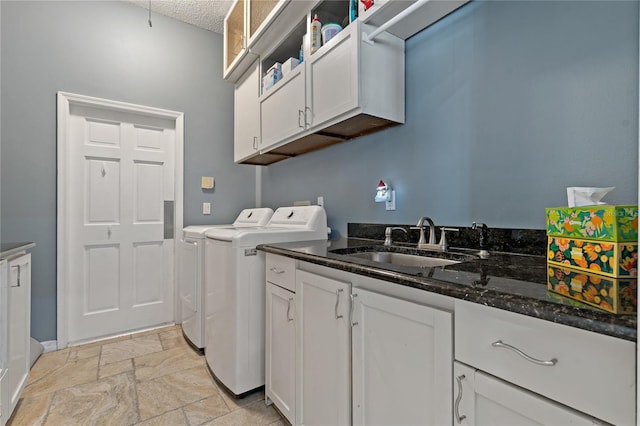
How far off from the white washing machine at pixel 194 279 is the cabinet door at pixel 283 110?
724mm

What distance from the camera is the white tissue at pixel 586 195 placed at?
879 mm

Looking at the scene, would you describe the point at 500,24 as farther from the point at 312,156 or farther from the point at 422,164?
the point at 312,156

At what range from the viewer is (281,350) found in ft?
4.97

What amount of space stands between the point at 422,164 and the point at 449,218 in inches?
12.4

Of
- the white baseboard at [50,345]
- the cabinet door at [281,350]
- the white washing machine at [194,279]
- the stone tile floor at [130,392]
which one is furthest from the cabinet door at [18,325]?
the cabinet door at [281,350]

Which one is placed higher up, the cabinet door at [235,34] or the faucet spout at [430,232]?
the cabinet door at [235,34]

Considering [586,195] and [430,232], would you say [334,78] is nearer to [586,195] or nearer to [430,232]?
[430,232]

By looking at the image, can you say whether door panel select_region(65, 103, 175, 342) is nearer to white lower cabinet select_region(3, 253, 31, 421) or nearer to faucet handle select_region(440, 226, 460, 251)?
white lower cabinet select_region(3, 253, 31, 421)

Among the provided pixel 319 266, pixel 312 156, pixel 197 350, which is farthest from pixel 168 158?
pixel 319 266

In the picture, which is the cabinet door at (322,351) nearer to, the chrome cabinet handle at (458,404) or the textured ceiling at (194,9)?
the chrome cabinet handle at (458,404)

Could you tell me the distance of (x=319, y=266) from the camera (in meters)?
1.28

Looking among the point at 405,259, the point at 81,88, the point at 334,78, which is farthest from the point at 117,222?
the point at 405,259

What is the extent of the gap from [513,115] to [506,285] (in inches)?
34.0

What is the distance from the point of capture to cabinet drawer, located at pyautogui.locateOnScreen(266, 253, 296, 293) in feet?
4.72
